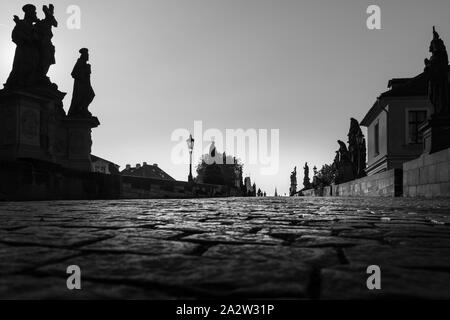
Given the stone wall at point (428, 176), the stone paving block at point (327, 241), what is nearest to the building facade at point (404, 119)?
the stone wall at point (428, 176)

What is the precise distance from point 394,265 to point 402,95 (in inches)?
1132

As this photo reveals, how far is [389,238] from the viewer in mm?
2354

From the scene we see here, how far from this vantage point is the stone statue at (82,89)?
14.4m

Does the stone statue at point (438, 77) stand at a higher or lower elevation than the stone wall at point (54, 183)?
higher

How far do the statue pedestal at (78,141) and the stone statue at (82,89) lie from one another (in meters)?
0.38

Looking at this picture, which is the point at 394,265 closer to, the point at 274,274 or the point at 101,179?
the point at 274,274

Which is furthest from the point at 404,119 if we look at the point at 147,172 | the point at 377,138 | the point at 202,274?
the point at 147,172

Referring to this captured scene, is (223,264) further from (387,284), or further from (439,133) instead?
(439,133)

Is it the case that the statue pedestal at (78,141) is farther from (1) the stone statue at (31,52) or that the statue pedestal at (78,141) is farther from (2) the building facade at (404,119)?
(2) the building facade at (404,119)

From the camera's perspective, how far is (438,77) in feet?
37.8

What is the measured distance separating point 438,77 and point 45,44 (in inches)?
461

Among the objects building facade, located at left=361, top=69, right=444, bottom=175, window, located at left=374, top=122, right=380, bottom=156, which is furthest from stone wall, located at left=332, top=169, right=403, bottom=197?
window, located at left=374, top=122, right=380, bottom=156

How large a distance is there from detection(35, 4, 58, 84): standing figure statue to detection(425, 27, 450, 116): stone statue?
11.3 meters
